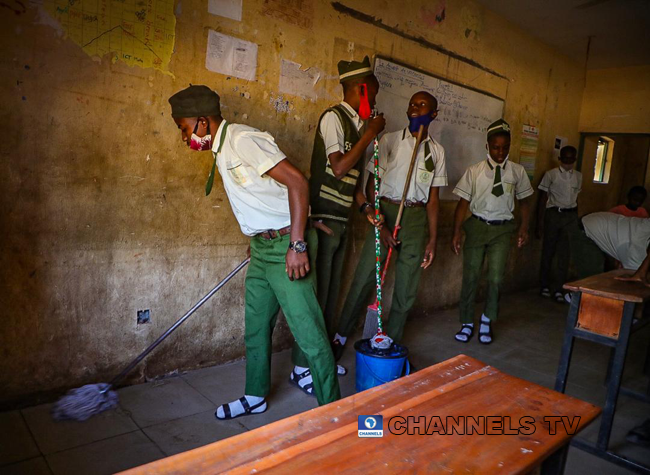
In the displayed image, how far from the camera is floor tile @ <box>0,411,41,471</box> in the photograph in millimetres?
2027

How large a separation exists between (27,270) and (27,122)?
2.29ft

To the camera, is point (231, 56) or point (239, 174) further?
point (231, 56)

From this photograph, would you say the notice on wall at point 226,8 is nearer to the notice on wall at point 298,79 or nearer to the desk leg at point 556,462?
the notice on wall at point 298,79

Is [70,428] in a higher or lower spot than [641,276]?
lower

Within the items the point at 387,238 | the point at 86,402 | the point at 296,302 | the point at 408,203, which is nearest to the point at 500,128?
the point at 408,203

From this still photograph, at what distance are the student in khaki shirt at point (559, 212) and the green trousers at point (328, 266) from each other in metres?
3.63

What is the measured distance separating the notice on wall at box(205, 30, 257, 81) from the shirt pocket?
0.89m

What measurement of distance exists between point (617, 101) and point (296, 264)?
613cm

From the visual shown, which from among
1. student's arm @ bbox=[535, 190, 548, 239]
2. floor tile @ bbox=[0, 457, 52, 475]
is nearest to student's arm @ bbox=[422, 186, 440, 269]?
floor tile @ bbox=[0, 457, 52, 475]

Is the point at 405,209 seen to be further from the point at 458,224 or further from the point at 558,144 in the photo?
the point at 558,144

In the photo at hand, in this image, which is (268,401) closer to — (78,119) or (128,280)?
(128,280)

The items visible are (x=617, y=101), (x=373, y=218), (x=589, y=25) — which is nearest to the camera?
(x=373, y=218)

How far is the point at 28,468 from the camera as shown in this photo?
1963mm

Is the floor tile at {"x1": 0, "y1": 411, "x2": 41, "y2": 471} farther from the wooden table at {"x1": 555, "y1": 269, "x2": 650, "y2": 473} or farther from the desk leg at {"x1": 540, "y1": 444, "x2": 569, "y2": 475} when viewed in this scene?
the wooden table at {"x1": 555, "y1": 269, "x2": 650, "y2": 473}
